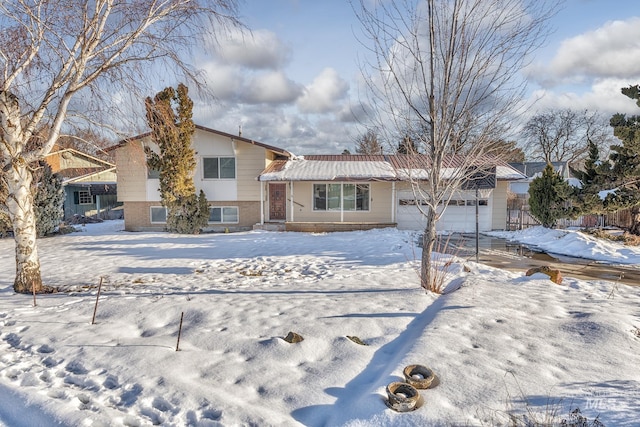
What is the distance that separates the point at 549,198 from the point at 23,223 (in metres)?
16.8

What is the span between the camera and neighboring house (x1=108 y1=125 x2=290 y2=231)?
56.1ft

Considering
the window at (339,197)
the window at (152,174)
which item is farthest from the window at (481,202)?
the window at (152,174)

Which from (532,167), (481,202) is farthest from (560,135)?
(481,202)

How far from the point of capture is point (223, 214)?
1755 cm

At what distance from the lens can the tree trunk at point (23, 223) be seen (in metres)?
6.12

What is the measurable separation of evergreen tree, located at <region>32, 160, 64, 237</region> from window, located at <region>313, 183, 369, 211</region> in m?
11.5

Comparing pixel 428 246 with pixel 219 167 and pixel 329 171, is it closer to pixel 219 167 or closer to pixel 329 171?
pixel 329 171

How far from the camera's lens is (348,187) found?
1728 cm

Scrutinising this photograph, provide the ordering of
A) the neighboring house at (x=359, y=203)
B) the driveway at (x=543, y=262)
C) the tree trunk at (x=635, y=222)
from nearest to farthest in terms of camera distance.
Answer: the driveway at (x=543, y=262)
the tree trunk at (x=635, y=222)
the neighboring house at (x=359, y=203)

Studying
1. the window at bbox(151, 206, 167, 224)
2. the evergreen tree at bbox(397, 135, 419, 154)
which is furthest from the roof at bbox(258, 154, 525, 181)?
the evergreen tree at bbox(397, 135, 419, 154)

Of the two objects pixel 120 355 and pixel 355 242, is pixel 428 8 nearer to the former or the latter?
pixel 120 355

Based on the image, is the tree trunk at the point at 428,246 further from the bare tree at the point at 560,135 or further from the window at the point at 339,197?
the bare tree at the point at 560,135

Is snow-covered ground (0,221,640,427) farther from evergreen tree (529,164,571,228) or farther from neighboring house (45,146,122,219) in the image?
neighboring house (45,146,122,219)

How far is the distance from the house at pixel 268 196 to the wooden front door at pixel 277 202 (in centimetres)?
23
